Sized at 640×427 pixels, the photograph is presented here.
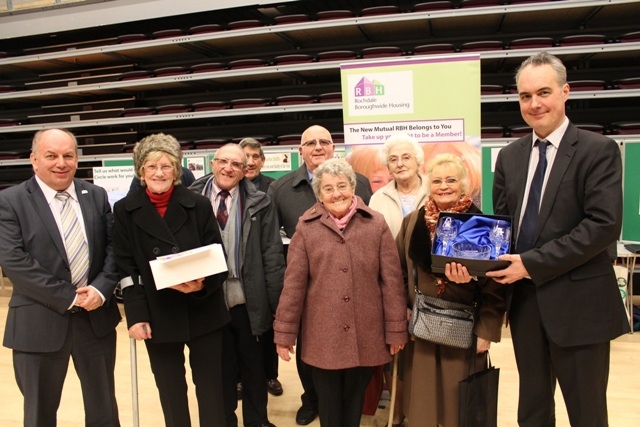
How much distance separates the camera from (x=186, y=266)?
1.88 meters

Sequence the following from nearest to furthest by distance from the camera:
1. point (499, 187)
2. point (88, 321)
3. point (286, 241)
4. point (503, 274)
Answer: point (503, 274) → point (499, 187) → point (88, 321) → point (286, 241)

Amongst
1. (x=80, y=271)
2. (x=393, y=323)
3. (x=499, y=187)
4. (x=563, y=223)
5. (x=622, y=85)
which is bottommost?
(x=393, y=323)

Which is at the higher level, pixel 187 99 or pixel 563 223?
pixel 187 99

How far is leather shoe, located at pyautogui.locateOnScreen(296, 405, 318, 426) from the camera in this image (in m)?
2.76

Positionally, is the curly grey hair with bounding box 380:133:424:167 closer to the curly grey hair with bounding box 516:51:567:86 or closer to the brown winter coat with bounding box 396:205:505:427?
the brown winter coat with bounding box 396:205:505:427

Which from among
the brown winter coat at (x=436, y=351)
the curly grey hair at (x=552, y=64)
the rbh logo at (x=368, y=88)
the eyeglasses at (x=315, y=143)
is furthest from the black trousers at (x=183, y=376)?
the rbh logo at (x=368, y=88)

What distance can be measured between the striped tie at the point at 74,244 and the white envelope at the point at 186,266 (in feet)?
1.41

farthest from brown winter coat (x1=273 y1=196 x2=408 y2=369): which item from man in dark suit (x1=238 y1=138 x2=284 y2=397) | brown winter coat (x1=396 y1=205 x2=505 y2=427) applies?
man in dark suit (x1=238 y1=138 x2=284 y2=397)

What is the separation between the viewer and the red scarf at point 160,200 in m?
2.01

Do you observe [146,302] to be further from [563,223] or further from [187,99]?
[187,99]

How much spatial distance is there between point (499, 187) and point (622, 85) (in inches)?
132

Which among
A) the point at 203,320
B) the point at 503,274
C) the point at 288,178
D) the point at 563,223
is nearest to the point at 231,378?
the point at 203,320

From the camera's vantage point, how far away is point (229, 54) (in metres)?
6.00

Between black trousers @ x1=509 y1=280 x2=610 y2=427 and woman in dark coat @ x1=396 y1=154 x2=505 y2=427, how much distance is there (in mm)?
102
